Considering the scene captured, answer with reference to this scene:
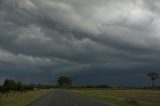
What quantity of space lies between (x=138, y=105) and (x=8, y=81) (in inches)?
3751

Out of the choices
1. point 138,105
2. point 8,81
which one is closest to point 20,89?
point 8,81

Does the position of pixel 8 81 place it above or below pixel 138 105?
above

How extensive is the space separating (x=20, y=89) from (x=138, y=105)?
318 feet

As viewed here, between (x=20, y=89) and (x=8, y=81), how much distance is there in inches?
232

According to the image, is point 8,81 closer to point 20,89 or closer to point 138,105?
point 20,89

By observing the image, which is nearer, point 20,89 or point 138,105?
point 138,105

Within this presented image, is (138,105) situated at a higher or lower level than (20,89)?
lower

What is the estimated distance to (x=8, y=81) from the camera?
136 metres

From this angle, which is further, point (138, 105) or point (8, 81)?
point (8, 81)

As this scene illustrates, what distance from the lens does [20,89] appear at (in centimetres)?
13875
